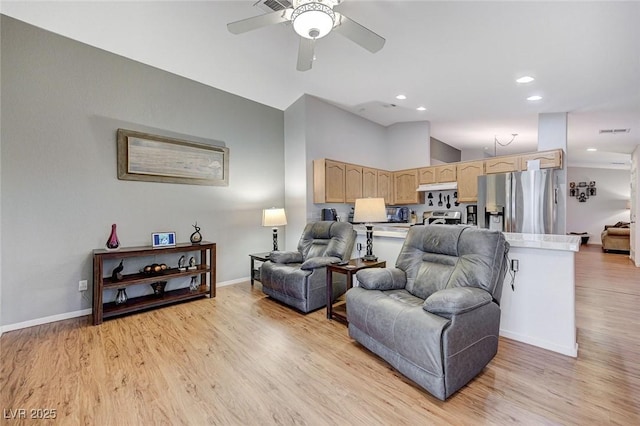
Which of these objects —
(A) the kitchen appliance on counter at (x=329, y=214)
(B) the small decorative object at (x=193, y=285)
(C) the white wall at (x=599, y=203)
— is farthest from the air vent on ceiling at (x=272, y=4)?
(C) the white wall at (x=599, y=203)

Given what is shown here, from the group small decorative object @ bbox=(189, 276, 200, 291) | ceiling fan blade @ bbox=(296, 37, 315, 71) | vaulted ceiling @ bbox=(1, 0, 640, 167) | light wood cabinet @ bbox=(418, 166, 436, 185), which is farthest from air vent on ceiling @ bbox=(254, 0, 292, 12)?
light wood cabinet @ bbox=(418, 166, 436, 185)

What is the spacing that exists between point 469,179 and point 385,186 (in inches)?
61.7

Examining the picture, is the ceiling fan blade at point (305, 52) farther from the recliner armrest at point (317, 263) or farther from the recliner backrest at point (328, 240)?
the recliner armrest at point (317, 263)

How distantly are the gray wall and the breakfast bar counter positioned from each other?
3.86 meters

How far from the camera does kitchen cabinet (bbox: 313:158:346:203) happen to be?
15.1 ft

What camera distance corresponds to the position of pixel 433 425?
60.8 inches

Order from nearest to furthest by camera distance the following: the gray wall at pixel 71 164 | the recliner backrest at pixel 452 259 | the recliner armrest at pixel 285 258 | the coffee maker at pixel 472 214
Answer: the recliner backrest at pixel 452 259 < the gray wall at pixel 71 164 < the recliner armrest at pixel 285 258 < the coffee maker at pixel 472 214

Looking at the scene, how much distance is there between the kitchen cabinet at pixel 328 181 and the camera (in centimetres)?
461

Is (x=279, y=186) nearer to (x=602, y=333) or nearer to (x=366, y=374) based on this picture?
(x=366, y=374)

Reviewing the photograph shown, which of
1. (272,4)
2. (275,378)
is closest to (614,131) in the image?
(272,4)

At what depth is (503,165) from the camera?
468 cm

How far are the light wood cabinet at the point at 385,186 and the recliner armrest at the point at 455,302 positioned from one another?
385cm

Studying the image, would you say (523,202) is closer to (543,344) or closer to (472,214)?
(472,214)

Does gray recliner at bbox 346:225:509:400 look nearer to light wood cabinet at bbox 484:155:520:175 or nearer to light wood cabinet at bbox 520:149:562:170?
light wood cabinet at bbox 484:155:520:175
